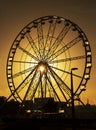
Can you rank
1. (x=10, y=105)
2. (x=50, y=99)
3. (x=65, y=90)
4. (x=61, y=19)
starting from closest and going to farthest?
1. (x=65, y=90)
2. (x=61, y=19)
3. (x=50, y=99)
4. (x=10, y=105)

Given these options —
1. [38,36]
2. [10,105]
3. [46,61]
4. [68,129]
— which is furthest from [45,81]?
[10,105]

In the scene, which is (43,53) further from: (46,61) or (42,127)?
(42,127)

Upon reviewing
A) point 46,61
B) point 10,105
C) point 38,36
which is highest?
point 38,36

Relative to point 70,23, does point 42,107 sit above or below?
below

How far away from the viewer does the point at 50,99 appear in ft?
240

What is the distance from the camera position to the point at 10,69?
69.1 meters

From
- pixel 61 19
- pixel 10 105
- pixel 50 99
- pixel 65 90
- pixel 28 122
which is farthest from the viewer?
pixel 10 105

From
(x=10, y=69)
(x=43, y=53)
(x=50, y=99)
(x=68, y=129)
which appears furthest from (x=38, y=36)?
(x=68, y=129)

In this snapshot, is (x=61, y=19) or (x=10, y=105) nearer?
(x=61, y=19)

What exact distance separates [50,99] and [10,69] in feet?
32.0

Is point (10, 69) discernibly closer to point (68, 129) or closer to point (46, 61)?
point (46, 61)

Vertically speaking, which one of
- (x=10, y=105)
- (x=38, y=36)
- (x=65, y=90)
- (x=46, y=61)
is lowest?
(x=10, y=105)

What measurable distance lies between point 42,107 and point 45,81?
36.8 ft

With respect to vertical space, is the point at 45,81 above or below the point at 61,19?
below
